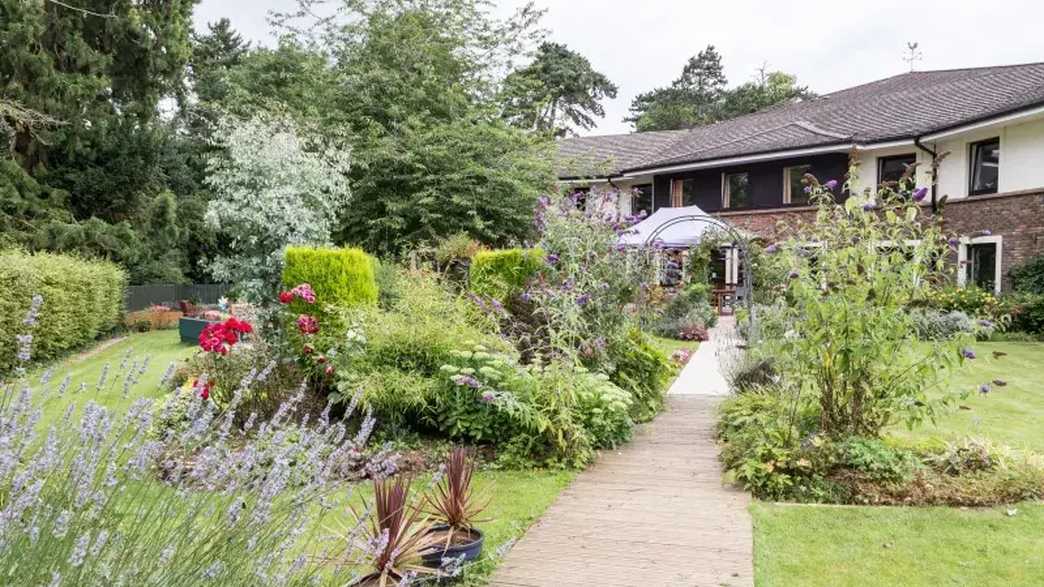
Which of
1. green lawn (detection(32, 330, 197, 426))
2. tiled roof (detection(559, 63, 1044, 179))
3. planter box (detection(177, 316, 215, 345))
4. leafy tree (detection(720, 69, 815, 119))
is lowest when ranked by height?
green lawn (detection(32, 330, 197, 426))

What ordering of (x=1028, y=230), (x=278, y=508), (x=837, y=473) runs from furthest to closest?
(x=1028, y=230) → (x=837, y=473) → (x=278, y=508)

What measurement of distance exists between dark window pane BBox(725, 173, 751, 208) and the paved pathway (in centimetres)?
1622

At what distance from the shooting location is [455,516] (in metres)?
3.74

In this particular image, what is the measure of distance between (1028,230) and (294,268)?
A: 1572 cm

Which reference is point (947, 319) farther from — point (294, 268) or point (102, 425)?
point (102, 425)

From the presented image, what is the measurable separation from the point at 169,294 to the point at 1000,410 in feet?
71.7

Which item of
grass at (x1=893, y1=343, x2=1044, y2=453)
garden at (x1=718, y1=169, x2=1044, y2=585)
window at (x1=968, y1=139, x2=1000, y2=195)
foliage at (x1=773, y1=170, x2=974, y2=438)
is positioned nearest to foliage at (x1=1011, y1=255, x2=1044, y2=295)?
window at (x1=968, y1=139, x2=1000, y2=195)

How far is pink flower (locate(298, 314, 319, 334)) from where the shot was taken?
6.68 metres

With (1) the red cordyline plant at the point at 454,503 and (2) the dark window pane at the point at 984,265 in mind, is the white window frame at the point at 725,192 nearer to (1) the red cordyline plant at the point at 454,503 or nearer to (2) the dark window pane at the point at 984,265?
(2) the dark window pane at the point at 984,265

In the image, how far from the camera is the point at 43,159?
19156mm

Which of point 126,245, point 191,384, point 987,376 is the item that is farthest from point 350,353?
point 126,245

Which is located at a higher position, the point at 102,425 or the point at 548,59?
the point at 548,59

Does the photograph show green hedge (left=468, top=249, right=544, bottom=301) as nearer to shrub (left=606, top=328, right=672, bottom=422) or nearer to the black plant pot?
shrub (left=606, top=328, right=672, bottom=422)

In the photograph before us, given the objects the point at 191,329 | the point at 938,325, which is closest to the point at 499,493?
the point at 938,325
